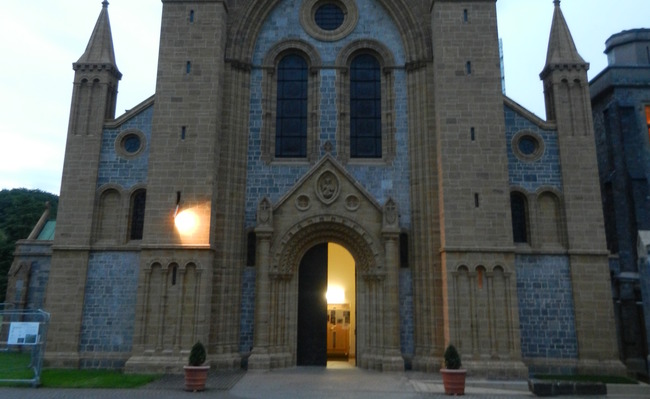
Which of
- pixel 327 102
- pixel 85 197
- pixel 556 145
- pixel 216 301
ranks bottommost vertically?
pixel 216 301

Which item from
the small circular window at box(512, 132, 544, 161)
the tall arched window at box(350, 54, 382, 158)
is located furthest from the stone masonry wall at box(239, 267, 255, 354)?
the small circular window at box(512, 132, 544, 161)

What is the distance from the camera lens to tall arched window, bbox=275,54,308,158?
2052 cm

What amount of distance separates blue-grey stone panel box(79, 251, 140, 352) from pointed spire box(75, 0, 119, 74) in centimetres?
802

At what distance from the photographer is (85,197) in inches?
765

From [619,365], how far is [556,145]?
849cm

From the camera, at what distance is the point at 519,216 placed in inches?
773

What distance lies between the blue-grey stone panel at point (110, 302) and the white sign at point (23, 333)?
149 inches

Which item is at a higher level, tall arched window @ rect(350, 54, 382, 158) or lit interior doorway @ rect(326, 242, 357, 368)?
tall arched window @ rect(350, 54, 382, 158)

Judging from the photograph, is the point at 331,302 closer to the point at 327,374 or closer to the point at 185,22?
the point at 327,374

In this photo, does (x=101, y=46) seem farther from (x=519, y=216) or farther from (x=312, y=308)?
(x=519, y=216)

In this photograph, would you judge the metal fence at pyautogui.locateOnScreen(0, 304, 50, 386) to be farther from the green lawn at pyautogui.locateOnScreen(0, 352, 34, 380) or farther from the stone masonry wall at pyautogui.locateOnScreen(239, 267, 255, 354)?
the stone masonry wall at pyautogui.locateOnScreen(239, 267, 255, 354)

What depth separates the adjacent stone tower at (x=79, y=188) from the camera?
1839cm

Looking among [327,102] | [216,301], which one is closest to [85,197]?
[216,301]

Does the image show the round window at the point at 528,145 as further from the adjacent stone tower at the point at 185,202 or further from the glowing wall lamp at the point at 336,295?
the adjacent stone tower at the point at 185,202
